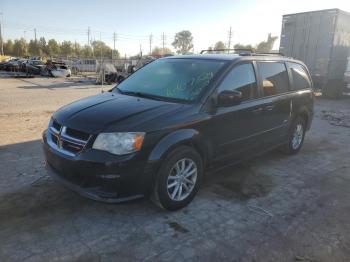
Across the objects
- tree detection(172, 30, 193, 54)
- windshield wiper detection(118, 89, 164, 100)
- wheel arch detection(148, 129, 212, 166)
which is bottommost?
wheel arch detection(148, 129, 212, 166)

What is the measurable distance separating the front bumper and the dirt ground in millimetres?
385

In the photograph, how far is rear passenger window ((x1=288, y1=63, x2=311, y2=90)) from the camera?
18.5ft

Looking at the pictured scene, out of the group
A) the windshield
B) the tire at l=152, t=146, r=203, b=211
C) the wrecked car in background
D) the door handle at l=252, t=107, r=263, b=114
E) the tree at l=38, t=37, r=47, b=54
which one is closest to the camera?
the tire at l=152, t=146, r=203, b=211

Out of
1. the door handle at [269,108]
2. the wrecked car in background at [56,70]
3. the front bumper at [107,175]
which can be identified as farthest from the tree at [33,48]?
the front bumper at [107,175]

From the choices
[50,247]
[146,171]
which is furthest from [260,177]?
[50,247]

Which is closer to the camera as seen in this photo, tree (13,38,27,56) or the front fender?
the front fender

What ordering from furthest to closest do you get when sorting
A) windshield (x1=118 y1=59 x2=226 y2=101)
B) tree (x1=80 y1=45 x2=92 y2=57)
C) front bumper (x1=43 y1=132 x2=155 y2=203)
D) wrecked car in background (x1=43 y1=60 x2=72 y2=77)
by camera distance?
tree (x1=80 y1=45 x2=92 y2=57) < wrecked car in background (x1=43 y1=60 x2=72 y2=77) < windshield (x1=118 y1=59 x2=226 y2=101) < front bumper (x1=43 y1=132 x2=155 y2=203)

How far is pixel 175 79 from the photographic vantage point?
13.8 feet

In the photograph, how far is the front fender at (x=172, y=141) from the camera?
327cm

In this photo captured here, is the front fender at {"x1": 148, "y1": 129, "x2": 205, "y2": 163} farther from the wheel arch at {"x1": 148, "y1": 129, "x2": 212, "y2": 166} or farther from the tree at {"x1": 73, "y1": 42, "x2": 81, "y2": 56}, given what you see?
the tree at {"x1": 73, "y1": 42, "x2": 81, "y2": 56}

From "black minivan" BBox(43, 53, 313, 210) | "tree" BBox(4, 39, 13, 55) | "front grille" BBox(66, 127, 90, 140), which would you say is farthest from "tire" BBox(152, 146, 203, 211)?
"tree" BBox(4, 39, 13, 55)

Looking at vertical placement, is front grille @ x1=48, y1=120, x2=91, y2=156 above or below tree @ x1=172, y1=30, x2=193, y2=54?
below

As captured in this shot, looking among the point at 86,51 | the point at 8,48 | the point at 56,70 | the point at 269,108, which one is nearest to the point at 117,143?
the point at 269,108

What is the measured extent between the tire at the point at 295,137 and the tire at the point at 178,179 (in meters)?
2.63
